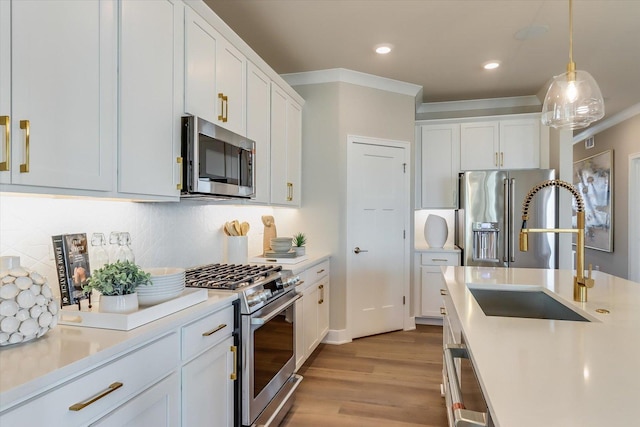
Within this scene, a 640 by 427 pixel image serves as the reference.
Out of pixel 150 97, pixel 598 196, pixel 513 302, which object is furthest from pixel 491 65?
pixel 598 196

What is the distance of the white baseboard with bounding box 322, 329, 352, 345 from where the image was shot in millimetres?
3801

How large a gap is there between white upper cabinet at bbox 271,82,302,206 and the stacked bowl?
5.16 feet

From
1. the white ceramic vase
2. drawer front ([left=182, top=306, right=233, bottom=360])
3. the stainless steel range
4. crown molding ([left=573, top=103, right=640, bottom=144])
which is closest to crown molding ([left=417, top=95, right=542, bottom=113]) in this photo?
the white ceramic vase

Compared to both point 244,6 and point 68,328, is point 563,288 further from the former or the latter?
point 244,6

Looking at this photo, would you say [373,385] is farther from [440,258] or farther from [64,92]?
[64,92]

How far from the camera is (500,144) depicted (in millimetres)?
4492

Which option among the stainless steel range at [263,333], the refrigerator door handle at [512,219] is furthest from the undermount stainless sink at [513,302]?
the refrigerator door handle at [512,219]

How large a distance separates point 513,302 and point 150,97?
2.11m

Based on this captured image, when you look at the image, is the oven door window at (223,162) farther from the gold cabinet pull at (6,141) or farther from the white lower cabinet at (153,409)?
the white lower cabinet at (153,409)

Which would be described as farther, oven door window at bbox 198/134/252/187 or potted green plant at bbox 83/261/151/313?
oven door window at bbox 198/134/252/187

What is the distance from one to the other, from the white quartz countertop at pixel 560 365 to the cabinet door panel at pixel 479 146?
301cm

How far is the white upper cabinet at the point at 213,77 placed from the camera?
2.01 metres

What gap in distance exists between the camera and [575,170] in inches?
287

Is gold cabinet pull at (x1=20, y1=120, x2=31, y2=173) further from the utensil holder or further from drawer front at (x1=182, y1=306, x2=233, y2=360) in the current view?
the utensil holder
